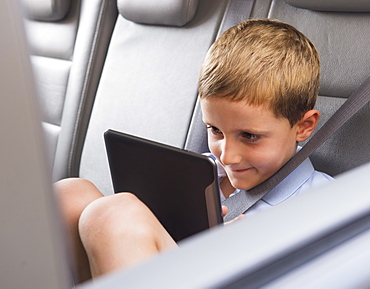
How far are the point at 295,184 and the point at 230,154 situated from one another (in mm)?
149

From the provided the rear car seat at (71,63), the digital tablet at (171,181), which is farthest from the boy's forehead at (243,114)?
the rear car seat at (71,63)

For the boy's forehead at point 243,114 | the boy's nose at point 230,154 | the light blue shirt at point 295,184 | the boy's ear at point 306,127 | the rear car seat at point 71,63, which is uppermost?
the boy's forehead at point 243,114

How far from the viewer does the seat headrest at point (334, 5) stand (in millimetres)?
1163

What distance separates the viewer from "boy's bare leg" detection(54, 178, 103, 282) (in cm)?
65

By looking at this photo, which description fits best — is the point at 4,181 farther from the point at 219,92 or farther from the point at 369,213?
the point at 219,92

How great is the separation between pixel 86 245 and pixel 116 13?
1.22 m

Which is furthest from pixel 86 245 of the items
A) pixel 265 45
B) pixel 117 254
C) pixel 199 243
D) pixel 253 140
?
pixel 265 45

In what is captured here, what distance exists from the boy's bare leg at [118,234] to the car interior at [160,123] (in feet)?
0.33

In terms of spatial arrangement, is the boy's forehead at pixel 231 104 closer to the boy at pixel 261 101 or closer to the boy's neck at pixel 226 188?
the boy at pixel 261 101

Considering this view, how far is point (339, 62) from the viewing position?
1199 millimetres

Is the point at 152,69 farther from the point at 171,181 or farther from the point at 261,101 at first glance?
the point at 171,181

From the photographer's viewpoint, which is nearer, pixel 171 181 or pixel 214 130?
pixel 171 181

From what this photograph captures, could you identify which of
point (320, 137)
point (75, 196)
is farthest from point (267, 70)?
point (75, 196)

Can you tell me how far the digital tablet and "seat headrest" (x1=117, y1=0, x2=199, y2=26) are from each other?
64cm
